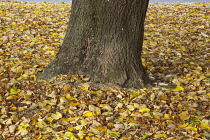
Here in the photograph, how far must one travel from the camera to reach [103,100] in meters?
3.88

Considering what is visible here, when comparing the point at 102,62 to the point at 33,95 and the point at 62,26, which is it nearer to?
the point at 33,95

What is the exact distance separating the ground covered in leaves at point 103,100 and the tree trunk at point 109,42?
0.19 meters

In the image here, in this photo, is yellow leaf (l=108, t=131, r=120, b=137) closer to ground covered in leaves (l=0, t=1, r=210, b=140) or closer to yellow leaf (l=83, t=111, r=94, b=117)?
ground covered in leaves (l=0, t=1, r=210, b=140)

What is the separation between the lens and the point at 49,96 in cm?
396

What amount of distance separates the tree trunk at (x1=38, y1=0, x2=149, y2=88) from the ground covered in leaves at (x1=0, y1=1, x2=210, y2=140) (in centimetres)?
19

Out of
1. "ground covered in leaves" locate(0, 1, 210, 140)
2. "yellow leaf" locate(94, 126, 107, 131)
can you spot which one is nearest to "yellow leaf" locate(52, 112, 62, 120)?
"ground covered in leaves" locate(0, 1, 210, 140)

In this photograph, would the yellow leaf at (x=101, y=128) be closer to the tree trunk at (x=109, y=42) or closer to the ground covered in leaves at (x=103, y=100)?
the ground covered in leaves at (x=103, y=100)

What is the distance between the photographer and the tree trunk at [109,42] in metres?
4.16

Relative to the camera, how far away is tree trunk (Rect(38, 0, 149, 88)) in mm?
4160

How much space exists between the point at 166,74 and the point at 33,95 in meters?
1.97

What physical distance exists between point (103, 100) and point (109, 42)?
2.63 ft

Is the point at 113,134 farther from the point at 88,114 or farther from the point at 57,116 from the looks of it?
the point at 57,116

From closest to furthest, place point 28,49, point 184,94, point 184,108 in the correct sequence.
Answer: point 184,108
point 184,94
point 28,49

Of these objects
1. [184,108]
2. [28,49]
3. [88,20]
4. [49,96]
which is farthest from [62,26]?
[184,108]
